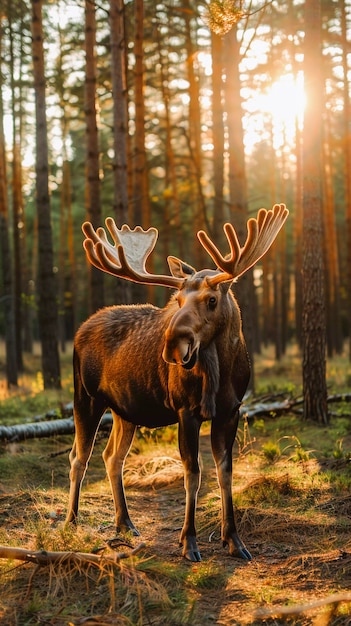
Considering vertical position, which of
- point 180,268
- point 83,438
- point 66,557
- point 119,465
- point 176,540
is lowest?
point 176,540

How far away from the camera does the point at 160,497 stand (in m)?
8.34

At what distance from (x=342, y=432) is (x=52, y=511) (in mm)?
5154

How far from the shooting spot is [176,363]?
227 inches

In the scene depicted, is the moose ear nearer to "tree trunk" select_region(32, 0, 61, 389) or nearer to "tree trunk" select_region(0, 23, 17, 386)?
"tree trunk" select_region(32, 0, 61, 389)

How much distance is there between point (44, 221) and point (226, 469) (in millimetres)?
12194

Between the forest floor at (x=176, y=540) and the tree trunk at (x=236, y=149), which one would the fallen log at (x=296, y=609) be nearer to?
the forest floor at (x=176, y=540)

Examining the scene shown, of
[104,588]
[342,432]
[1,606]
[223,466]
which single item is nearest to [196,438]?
[223,466]

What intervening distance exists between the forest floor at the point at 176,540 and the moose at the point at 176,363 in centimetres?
44

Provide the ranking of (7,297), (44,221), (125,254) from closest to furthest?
(125,254)
(44,221)
(7,297)

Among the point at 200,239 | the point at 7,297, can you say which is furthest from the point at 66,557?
the point at 7,297

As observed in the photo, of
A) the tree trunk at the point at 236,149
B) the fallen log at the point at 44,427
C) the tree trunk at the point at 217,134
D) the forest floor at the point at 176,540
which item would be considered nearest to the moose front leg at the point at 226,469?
the forest floor at the point at 176,540

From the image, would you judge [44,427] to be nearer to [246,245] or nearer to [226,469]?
[226,469]

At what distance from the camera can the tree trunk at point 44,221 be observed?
16953 millimetres

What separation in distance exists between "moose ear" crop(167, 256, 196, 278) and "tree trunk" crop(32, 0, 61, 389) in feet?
36.2
